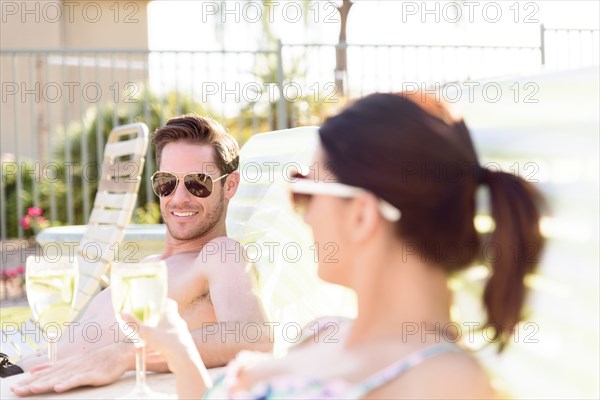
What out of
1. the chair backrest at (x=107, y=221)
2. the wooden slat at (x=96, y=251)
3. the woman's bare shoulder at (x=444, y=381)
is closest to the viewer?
the woman's bare shoulder at (x=444, y=381)

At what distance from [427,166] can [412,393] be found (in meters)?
0.32

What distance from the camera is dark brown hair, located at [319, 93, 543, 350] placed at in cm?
127

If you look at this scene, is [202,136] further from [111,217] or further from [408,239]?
[111,217]

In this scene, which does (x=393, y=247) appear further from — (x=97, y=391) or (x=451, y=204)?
(x=97, y=391)

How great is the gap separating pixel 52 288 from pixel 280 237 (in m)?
0.89

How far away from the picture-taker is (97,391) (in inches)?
86.7

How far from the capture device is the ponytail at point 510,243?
1.31 m

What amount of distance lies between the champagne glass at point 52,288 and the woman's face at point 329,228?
1057 millimetres

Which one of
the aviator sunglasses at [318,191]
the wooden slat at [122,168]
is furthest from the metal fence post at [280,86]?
the aviator sunglasses at [318,191]

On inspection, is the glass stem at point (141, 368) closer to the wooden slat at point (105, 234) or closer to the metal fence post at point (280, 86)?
the wooden slat at point (105, 234)

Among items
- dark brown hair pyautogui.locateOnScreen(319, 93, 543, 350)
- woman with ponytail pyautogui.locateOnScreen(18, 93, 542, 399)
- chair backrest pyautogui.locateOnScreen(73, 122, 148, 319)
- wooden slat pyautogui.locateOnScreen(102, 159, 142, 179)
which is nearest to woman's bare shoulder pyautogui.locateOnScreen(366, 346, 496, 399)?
woman with ponytail pyautogui.locateOnScreen(18, 93, 542, 399)

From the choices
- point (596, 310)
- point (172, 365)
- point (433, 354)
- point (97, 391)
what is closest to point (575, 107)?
point (596, 310)

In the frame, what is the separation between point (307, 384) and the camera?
55.1 inches

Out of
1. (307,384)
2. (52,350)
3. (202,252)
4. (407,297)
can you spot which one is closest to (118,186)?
(202,252)
